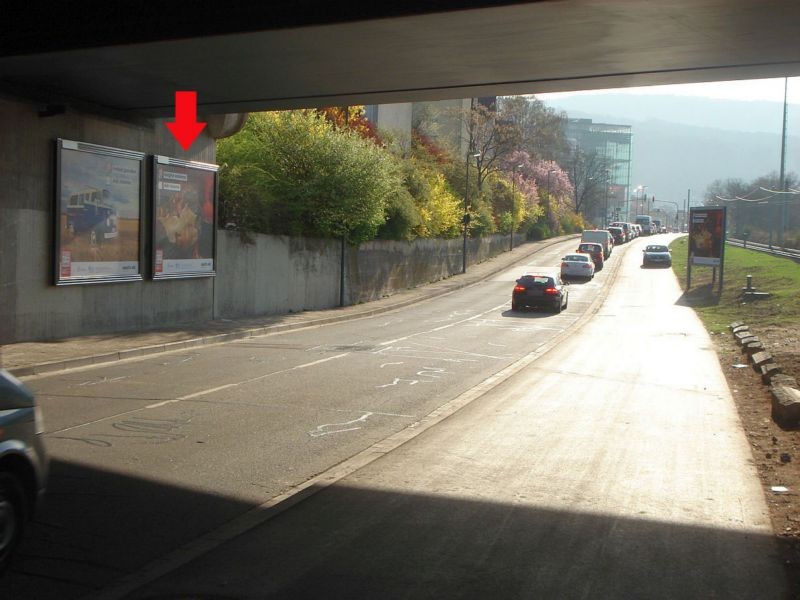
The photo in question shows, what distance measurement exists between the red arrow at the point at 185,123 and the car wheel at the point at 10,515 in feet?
45.2

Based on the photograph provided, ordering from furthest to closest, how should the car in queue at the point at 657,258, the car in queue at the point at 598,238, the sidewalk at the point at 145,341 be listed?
the car in queue at the point at 598,238 < the car in queue at the point at 657,258 < the sidewalk at the point at 145,341

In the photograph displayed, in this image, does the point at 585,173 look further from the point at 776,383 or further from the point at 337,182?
the point at 776,383

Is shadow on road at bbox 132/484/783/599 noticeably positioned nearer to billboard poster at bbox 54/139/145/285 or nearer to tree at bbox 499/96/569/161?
billboard poster at bbox 54/139/145/285

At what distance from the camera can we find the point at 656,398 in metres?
13.7

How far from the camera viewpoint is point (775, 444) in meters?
10.2

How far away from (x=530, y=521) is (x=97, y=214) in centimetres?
1606

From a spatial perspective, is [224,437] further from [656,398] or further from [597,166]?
[597,166]

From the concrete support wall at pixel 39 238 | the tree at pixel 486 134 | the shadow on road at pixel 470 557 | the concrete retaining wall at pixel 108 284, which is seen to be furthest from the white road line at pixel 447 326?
the tree at pixel 486 134

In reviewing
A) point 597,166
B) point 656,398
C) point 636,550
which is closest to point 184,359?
point 656,398

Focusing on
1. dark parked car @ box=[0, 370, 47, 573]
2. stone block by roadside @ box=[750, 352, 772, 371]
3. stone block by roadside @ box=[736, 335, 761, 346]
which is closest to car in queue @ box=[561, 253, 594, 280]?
stone block by roadside @ box=[736, 335, 761, 346]

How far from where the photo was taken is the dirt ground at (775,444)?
6544mm

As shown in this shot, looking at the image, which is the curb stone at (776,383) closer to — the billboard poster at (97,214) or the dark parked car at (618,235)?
the billboard poster at (97,214)

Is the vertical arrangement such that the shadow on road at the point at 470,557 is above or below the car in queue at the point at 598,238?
below

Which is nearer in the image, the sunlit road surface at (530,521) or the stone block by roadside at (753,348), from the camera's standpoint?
the sunlit road surface at (530,521)
